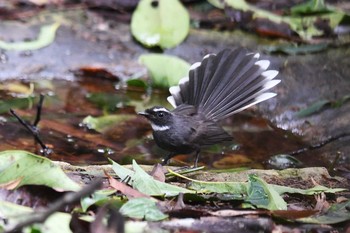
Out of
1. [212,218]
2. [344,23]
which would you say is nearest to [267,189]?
[212,218]

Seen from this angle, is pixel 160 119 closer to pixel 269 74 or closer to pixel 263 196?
pixel 269 74

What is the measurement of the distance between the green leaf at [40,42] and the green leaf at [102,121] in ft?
5.96

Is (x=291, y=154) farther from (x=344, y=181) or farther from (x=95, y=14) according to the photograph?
(x=95, y=14)

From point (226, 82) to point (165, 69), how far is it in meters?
1.51

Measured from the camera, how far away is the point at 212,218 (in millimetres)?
3119

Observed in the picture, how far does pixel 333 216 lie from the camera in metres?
3.30

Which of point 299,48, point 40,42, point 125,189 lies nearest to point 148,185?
point 125,189

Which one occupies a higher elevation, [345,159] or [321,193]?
[321,193]

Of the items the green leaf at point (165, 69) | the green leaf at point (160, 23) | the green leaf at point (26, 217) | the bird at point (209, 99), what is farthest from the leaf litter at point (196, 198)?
the green leaf at point (160, 23)

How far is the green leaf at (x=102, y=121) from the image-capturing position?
572 cm

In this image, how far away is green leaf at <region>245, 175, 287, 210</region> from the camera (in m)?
3.33

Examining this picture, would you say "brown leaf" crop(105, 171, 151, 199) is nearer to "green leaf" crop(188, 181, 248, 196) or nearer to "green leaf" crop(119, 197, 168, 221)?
"green leaf" crop(119, 197, 168, 221)

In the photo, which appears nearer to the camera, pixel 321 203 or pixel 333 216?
pixel 333 216

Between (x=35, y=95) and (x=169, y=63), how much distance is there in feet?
4.04
